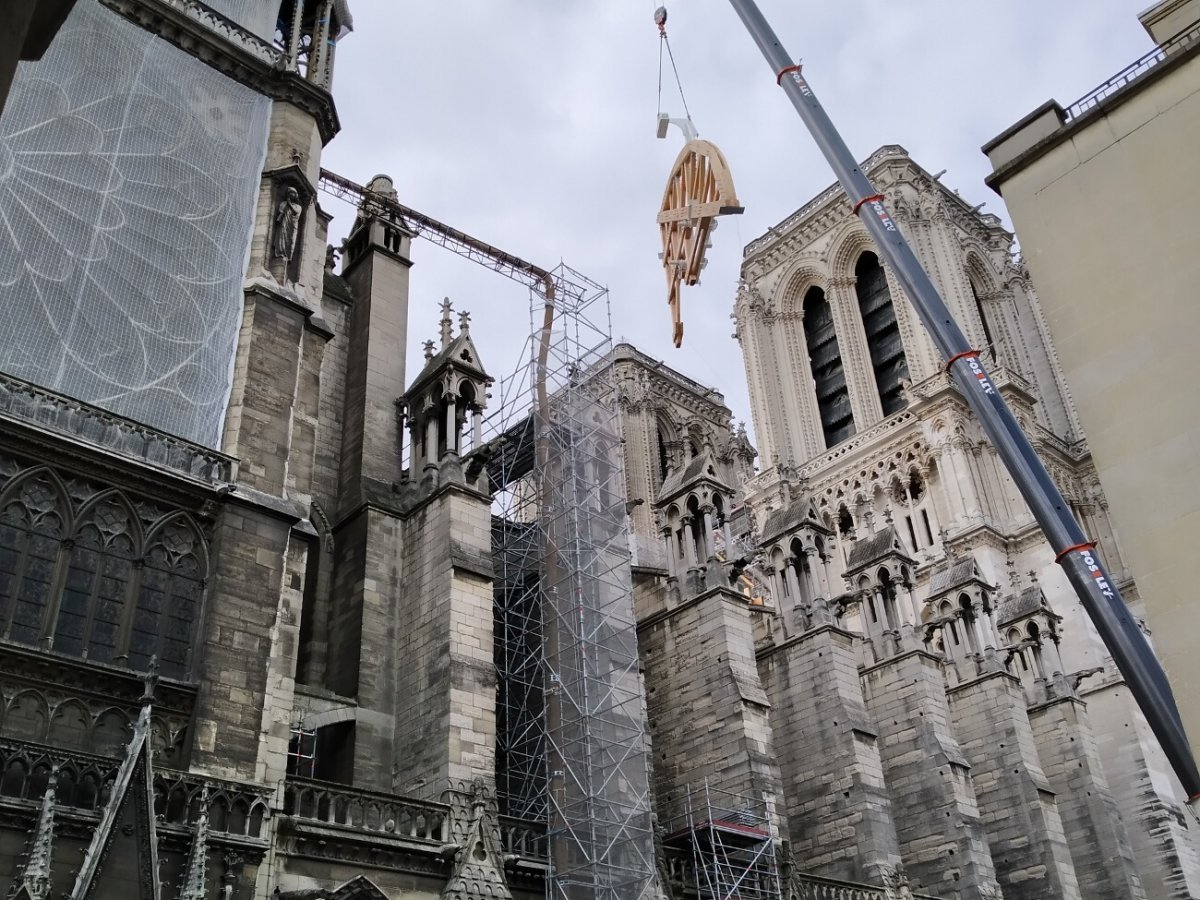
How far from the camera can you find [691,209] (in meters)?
24.7

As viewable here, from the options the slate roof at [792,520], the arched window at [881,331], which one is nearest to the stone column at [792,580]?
the slate roof at [792,520]

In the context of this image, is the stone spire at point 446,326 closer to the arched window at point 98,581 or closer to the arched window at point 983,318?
the arched window at point 98,581

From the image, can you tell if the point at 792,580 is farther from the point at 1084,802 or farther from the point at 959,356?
the point at 959,356

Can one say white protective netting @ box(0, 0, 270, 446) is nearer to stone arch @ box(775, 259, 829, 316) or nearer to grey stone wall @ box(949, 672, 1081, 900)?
grey stone wall @ box(949, 672, 1081, 900)

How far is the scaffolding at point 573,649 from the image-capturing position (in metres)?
19.5

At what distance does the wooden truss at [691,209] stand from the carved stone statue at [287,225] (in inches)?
336

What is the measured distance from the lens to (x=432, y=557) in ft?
64.0

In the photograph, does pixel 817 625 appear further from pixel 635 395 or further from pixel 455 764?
pixel 635 395

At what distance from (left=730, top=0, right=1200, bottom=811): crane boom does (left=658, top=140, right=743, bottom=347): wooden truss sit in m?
3.01

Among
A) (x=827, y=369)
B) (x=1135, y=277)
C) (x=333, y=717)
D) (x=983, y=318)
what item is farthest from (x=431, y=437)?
(x=983, y=318)

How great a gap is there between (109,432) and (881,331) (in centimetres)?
3771

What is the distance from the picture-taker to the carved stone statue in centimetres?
1957

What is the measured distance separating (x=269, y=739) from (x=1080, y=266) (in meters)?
11.9

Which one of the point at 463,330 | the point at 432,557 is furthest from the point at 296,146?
the point at 432,557
